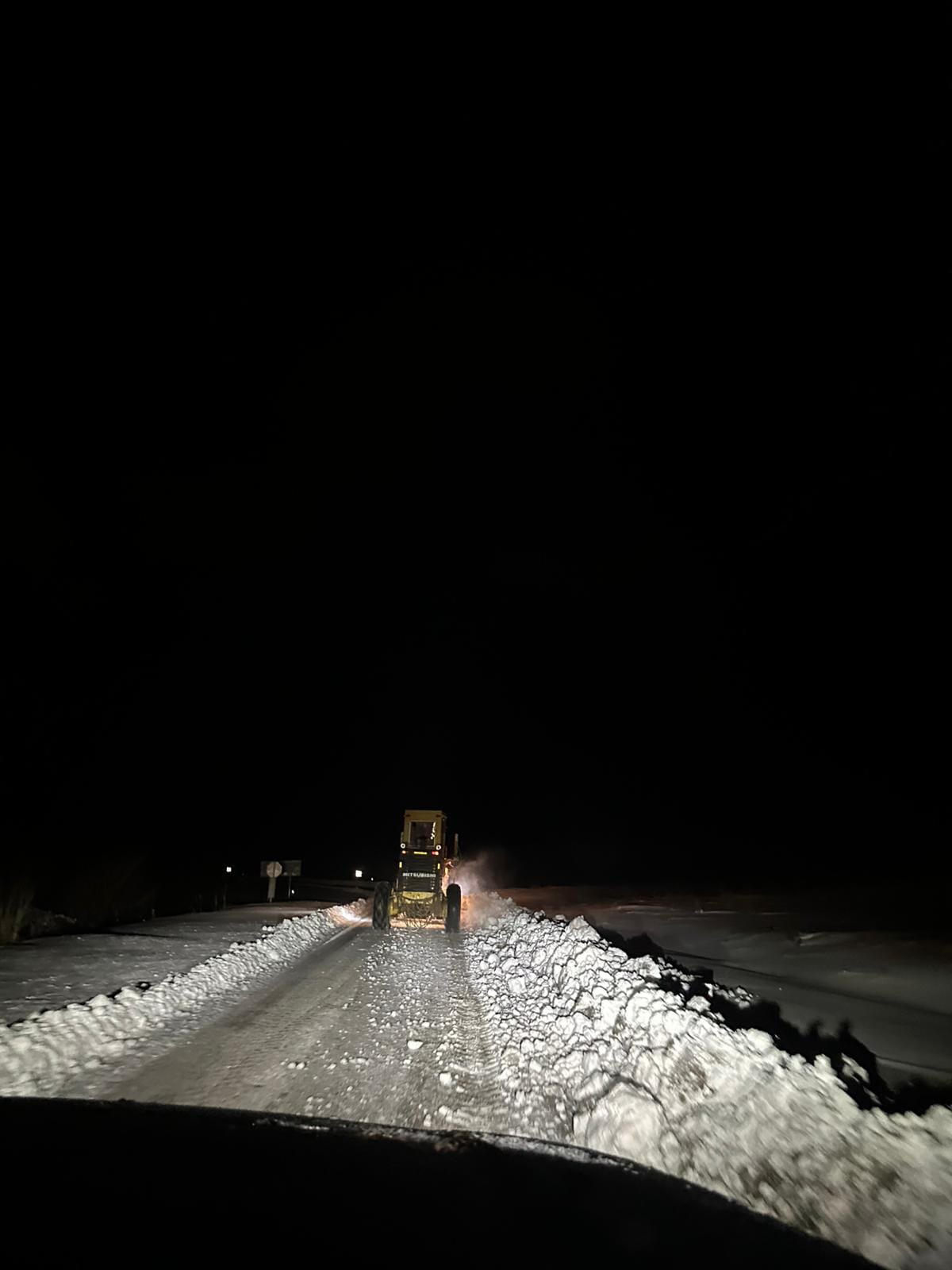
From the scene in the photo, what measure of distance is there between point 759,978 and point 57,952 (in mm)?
12254

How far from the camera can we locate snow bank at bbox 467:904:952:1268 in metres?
3.88

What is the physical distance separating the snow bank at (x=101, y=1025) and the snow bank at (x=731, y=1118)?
3.78 meters

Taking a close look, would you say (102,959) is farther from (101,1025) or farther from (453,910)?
(453,910)

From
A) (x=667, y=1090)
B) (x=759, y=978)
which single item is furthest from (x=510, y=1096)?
(x=759, y=978)

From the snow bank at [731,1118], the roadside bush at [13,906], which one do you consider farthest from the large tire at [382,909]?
the snow bank at [731,1118]

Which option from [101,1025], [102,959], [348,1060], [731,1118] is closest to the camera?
[731,1118]

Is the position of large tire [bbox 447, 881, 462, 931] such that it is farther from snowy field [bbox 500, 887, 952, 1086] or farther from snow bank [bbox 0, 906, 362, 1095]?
snow bank [bbox 0, 906, 362, 1095]

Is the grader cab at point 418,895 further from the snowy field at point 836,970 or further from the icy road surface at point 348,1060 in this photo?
the icy road surface at point 348,1060

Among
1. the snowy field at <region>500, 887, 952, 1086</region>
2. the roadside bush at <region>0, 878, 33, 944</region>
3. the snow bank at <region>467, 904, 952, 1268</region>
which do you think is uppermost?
the roadside bush at <region>0, 878, 33, 944</region>

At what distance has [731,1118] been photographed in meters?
5.01

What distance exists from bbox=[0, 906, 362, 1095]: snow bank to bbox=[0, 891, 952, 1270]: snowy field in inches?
1.1

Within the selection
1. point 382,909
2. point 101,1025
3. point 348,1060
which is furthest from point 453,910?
point 348,1060

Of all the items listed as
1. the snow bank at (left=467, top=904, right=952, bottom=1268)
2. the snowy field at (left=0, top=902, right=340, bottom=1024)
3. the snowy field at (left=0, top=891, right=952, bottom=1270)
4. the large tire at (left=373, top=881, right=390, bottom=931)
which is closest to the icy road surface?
the snowy field at (left=0, top=891, right=952, bottom=1270)

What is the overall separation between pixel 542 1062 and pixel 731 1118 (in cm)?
244
